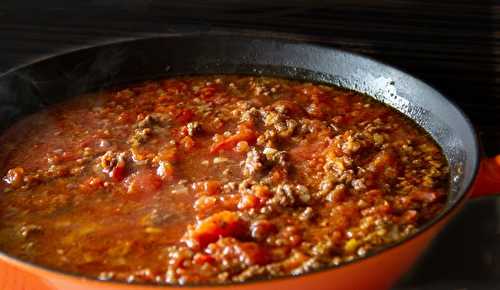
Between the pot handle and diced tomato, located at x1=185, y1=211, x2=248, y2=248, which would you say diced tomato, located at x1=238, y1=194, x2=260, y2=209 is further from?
the pot handle

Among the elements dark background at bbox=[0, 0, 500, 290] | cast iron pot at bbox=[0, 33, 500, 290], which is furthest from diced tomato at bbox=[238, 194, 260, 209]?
dark background at bbox=[0, 0, 500, 290]

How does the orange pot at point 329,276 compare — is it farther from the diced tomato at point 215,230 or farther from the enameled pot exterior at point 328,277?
the diced tomato at point 215,230

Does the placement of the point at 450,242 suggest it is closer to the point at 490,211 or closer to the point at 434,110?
the point at 490,211

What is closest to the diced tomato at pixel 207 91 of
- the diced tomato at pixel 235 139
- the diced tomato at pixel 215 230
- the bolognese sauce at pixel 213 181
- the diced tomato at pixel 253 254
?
the bolognese sauce at pixel 213 181

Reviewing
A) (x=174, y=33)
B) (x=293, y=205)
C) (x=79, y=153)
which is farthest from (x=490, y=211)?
(x=174, y=33)

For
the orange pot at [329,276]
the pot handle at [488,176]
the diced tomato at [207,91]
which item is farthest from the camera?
the diced tomato at [207,91]
